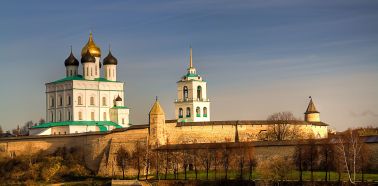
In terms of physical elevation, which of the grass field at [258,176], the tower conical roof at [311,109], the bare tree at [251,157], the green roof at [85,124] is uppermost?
the tower conical roof at [311,109]

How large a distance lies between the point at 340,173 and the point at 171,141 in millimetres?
12340

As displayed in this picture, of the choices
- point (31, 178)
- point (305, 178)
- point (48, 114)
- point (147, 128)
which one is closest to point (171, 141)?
point (147, 128)

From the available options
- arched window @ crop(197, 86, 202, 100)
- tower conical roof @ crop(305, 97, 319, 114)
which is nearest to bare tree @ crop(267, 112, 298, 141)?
tower conical roof @ crop(305, 97, 319, 114)

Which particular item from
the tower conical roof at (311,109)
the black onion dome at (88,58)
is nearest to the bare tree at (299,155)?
the tower conical roof at (311,109)

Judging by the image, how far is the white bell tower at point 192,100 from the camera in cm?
5828

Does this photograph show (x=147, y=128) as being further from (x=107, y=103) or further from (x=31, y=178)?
(x=107, y=103)

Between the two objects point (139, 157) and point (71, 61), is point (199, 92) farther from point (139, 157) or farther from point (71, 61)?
point (139, 157)

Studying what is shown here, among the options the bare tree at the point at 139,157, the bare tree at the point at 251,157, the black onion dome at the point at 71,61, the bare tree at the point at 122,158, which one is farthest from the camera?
the black onion dome at the point at 71,61

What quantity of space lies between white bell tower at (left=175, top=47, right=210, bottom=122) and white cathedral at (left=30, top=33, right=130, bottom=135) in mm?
4258

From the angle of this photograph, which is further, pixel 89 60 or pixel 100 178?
pixel 89 60

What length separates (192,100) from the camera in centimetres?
5831

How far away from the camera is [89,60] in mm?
56969

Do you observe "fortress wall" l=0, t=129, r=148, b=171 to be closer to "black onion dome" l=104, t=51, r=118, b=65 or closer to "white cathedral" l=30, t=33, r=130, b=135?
"white cathedral" l=30, t=33, r=130, b=135

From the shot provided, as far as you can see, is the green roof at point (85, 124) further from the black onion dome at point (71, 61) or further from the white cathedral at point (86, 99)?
the black onion dome at point (71, 61)
